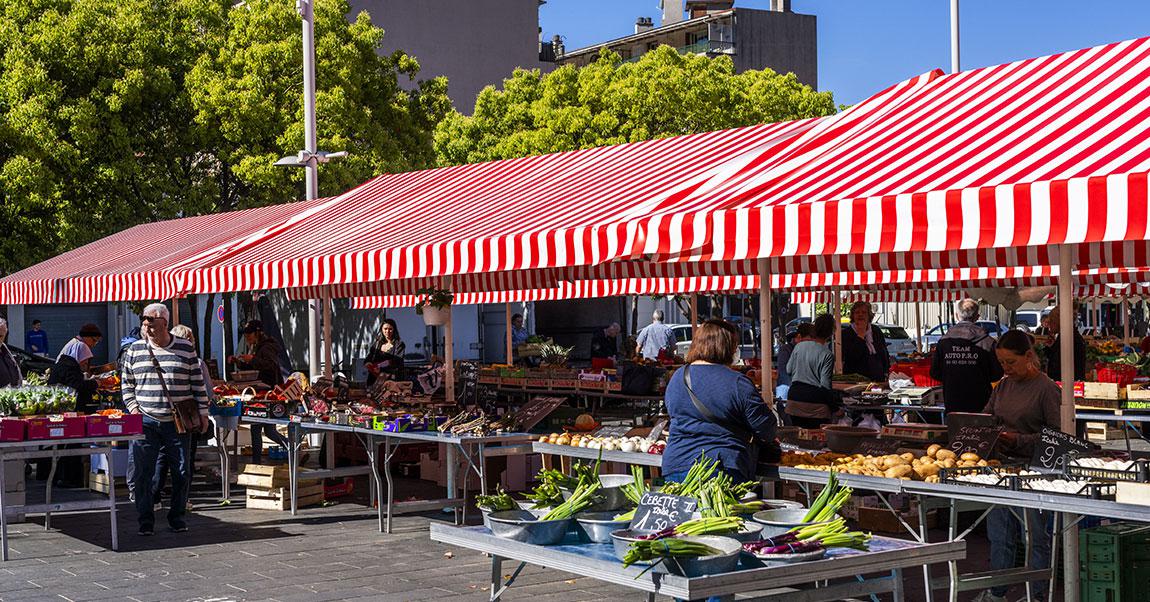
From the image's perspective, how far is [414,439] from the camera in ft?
35.6

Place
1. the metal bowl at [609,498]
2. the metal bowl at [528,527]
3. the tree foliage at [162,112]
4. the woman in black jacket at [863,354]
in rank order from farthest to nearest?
1. the tree foliage at [162,112]
2. the woman in black jacket at [863,354]
3. the metal bowl at [609,498]
4. the metal bowl at [528,527]

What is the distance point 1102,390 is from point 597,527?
31.8ft

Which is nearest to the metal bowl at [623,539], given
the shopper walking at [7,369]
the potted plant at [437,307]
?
the potted plant at [437,307]

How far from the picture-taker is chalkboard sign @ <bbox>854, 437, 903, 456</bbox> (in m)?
8.22

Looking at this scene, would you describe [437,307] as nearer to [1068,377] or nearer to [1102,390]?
[1068,377]

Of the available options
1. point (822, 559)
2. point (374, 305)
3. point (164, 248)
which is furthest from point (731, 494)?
point (374, 305)

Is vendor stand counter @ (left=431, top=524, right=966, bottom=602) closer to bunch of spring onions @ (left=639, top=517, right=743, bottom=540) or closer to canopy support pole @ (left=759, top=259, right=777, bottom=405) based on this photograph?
bunch of spring onions @ (left=639, top=517, right=743, bottom=540)

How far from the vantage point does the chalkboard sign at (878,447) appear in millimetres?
8219

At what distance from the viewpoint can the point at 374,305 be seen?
918 inches

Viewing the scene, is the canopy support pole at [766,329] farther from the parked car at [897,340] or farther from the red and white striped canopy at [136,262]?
the parked car at [897,340]

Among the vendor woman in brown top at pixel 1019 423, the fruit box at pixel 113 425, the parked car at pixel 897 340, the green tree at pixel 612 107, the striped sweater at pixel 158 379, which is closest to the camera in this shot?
the vendor woman in brown top at pixel 1019 423

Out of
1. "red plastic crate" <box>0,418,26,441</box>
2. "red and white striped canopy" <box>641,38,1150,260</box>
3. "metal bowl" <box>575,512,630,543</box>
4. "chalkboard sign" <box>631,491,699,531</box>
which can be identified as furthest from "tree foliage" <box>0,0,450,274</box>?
"chalkboard sign" <box>631,491,699,531</box>

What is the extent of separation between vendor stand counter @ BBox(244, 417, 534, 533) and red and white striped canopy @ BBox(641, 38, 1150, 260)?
9.12 ft

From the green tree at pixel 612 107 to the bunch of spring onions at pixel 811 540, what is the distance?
2958 cm
